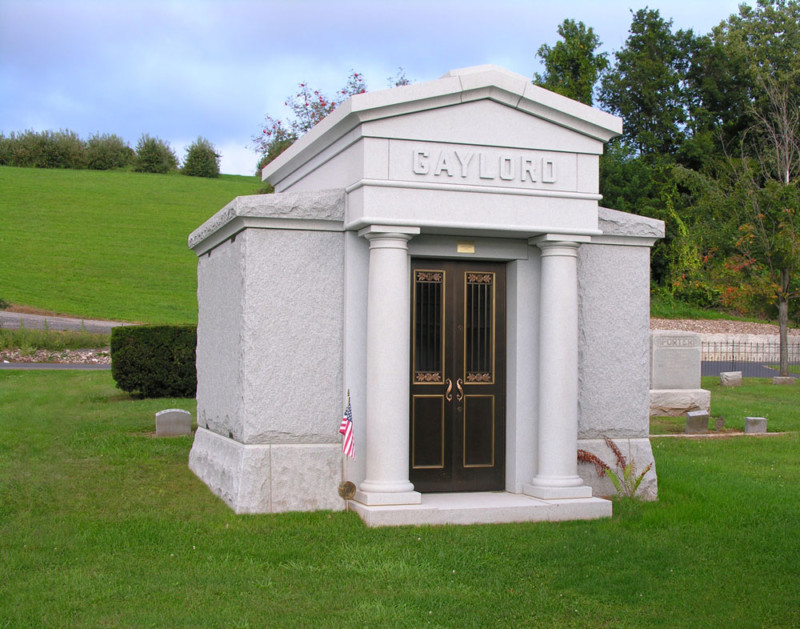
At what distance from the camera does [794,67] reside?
43188mm

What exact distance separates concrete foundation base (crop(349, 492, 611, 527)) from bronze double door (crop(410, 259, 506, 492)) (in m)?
0.38

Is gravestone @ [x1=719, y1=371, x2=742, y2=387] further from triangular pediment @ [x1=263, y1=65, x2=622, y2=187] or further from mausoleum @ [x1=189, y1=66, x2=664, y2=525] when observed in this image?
triangular pediment @ [x1=263, y1=65, x2=622, y2=187]

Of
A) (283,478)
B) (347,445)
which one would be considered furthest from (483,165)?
(283,478)

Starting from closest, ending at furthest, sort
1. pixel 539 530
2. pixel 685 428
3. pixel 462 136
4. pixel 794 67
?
pixel 539 530 → pixel 462 136 → pixel 685 428 → pixel 794 67

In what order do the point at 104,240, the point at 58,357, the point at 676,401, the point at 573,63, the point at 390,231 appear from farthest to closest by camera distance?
the point at 104,240
the point at 573,63
the point at 58,357
the point at 676,401
the point at 390,231

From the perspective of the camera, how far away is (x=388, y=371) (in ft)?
27.3

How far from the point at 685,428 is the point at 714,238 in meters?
16.2

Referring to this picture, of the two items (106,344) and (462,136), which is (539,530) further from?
(106,344)

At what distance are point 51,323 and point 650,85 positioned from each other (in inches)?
1213

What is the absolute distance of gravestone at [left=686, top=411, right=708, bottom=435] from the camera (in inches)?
593

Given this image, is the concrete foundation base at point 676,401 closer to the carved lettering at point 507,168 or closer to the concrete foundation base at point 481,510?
the concrete foundation base at point 481,510

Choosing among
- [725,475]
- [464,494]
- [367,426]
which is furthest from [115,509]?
[725,475]

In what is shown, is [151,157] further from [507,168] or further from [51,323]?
[507,168]

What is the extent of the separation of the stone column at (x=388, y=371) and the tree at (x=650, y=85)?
38.5 metres
